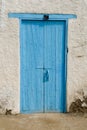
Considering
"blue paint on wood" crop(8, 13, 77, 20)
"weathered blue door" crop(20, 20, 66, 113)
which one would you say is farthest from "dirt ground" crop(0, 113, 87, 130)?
"blue paint on wood" crop(8, 13, 77, 20)

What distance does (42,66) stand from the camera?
28.2 ft

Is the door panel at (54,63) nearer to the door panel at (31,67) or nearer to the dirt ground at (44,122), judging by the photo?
the door panel at (31,67)

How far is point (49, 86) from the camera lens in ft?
28.5

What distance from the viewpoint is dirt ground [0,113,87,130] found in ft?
25.9

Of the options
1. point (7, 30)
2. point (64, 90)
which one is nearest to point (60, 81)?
point (64, 90)

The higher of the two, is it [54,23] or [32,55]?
[54,23]

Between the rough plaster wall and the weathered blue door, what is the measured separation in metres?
0.16

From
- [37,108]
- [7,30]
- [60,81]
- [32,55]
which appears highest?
[7,30]

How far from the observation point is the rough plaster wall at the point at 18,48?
330 inches

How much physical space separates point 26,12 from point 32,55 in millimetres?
959

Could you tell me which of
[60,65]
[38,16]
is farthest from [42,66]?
[38,16]

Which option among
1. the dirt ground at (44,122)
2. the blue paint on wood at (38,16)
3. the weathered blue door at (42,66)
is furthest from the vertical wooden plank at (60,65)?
the dirt ground at (44,122)

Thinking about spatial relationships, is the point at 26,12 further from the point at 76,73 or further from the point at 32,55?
the point at 76,73

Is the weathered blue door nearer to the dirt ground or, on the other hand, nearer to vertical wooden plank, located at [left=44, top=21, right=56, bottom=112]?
vertical wooden plank, located at [left=44, top=21, right=56, bottom=112]
